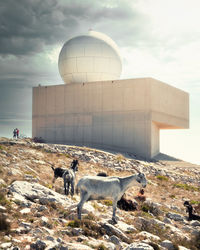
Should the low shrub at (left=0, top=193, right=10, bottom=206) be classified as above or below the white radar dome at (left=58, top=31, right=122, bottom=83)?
below

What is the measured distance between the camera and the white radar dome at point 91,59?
39.4m

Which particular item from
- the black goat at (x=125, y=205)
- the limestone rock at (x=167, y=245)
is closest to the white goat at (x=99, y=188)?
the limestone rock at (x=167, y=245)

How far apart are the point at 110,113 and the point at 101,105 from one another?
1.43 m

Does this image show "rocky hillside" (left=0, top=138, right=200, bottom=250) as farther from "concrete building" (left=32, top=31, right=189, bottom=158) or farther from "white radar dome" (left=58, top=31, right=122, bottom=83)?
"white radar dome" (left=58, top=31, right=122, bottom=83)

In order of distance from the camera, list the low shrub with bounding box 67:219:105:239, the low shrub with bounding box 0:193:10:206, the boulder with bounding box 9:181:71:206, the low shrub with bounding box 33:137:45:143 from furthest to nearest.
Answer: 1. the low shrub with bounding box 33:137:45:143
2. the boulder with bounding box 9:181:71:206
3. the low shrub with bounding box 0:193:10:206
4. the low shrub with bounding box 67:219:105:239

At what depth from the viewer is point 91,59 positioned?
39281 mm

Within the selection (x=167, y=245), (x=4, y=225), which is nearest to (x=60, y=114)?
(x=167, y=245)

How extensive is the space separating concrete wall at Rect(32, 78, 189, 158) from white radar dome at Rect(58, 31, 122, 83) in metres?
1.77

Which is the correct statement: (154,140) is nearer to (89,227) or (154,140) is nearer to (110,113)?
(110,113)

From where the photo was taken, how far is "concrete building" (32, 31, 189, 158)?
121 ft

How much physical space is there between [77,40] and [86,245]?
3527 centimetres

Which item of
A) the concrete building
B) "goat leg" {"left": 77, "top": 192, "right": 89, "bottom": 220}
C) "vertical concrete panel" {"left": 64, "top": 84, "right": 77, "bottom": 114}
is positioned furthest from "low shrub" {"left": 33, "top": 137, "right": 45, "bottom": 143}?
"goat leg" {"left": 77, "top": 192, "right": 89, "bottom": 220}

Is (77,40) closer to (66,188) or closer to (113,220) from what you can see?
(66,188)

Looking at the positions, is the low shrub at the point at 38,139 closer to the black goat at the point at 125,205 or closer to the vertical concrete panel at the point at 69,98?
the vertical concrete panel at the point at 69,98
